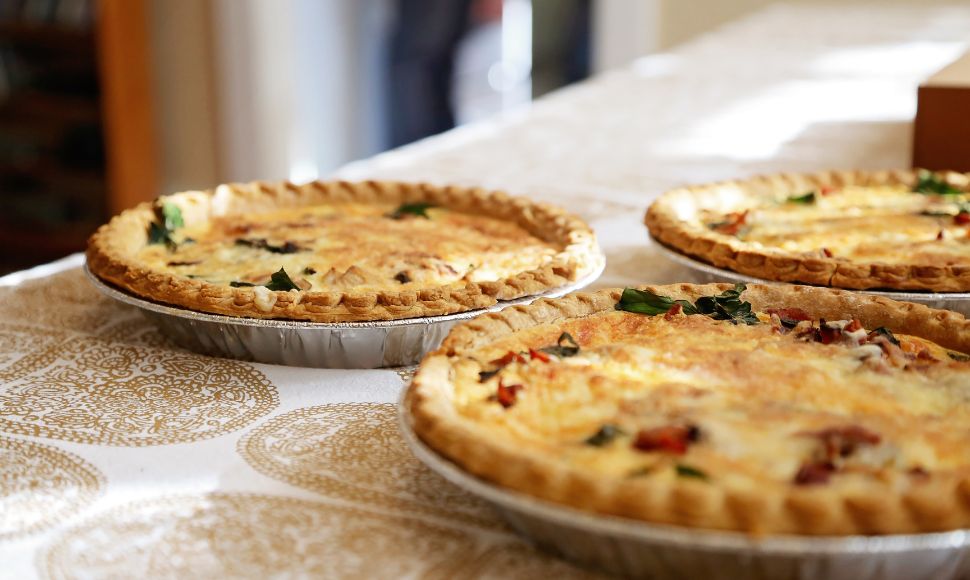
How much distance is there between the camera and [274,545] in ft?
4.61

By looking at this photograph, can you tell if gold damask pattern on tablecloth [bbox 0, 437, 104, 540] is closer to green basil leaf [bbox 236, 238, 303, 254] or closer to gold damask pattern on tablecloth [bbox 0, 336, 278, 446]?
gold damask pattern on tablecloth [bbox 0, 336, 278, 446]

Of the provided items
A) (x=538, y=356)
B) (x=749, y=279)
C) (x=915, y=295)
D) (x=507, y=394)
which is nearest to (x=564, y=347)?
(x=538, y=356)

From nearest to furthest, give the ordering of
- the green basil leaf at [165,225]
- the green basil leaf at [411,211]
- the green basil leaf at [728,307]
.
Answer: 1. the green basil leaf at [728,307]
2. the green basil leaf at [165,225]
3. the green basil leaf at [411,211]

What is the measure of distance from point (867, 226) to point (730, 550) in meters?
1.51

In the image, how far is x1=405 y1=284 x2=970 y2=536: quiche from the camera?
1172 millimetres

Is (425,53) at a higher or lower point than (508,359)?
→ lower

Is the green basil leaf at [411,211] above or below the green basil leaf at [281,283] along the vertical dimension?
below

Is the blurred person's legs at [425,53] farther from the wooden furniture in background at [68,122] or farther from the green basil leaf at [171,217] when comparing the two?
the green basil leaf at [171,217]

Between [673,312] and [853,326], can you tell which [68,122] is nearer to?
[673,312]

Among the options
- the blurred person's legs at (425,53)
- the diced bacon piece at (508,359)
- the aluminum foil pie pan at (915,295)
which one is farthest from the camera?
the blurred person's legs at (425,53)

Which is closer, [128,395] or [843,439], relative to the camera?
[843,439]

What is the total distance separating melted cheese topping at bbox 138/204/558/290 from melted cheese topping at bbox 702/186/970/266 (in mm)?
497

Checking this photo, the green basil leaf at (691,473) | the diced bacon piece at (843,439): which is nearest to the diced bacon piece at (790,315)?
the diced bacon piece at (843,439)

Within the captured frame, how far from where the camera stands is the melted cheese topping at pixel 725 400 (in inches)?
51.5
